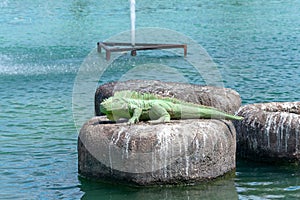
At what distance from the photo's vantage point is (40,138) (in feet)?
44.5

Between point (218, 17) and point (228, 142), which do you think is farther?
point (218, 17)

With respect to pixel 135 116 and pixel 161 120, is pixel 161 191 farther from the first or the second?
pixel 135 116

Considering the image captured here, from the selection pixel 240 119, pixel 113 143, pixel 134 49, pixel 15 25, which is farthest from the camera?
pixel 15 25

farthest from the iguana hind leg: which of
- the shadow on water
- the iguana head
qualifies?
the shadow on water

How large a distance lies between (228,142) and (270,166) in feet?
Answer: 4.10

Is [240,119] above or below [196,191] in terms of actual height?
above

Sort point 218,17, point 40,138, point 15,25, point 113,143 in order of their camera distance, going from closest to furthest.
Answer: point 113,143
point 40,138
point 15,25
point 218,17

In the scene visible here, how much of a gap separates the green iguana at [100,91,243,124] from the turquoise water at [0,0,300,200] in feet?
3.43

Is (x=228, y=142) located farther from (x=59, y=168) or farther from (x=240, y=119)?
(x=59, y=168)

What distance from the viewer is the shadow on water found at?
1013 cm

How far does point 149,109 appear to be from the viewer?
35.2ft

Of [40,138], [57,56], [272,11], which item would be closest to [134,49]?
[57,56]

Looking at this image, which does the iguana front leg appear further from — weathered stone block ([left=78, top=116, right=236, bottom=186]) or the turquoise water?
the turquoise water

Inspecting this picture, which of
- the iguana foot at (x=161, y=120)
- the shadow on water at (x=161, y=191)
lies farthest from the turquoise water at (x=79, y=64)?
the iguana foot at (x=161, y=120)
